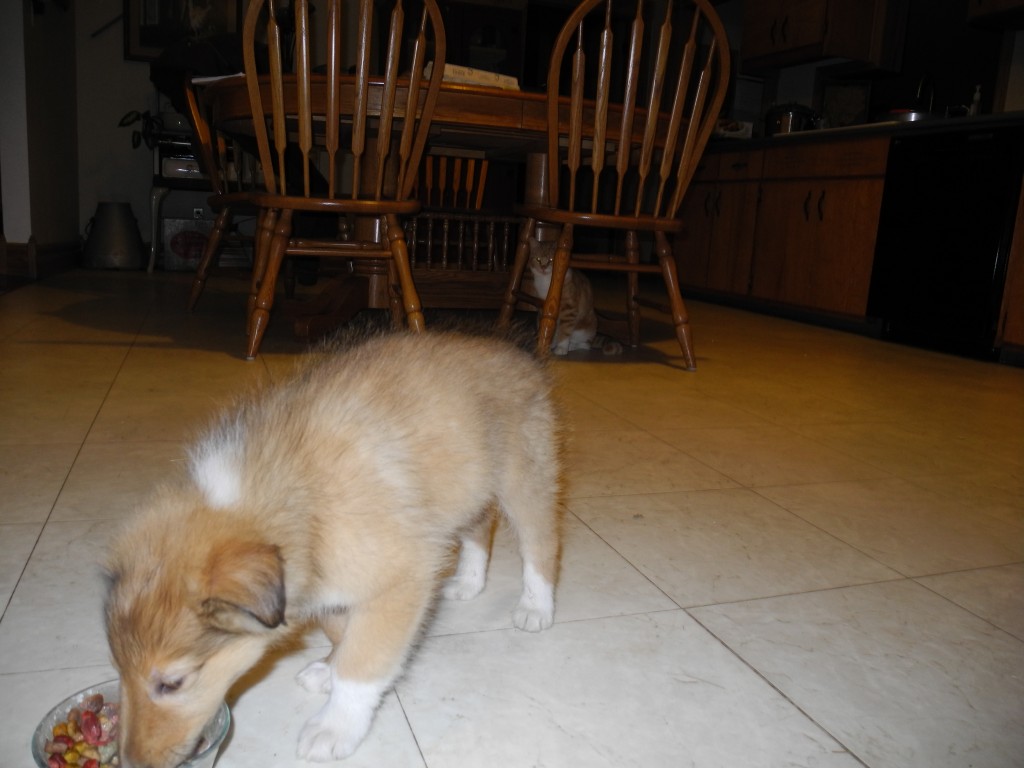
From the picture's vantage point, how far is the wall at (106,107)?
703cm

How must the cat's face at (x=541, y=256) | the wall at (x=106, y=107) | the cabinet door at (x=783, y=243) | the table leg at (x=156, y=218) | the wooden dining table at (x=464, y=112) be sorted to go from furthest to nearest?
the wall at (x=106, y=107) < the table leg at (x=156, y=218) < the cabinet door at (x=783, y=243) < the cat's face at (x=541, y=256) < the wooden dining table at (x=464, y=112)

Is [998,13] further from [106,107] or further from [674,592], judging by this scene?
[106,107]

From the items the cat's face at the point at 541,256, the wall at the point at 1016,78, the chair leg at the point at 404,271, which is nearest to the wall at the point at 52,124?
the cat's face at the point at 541,256

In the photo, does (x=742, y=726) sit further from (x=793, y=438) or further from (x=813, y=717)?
(x=793, y=438)

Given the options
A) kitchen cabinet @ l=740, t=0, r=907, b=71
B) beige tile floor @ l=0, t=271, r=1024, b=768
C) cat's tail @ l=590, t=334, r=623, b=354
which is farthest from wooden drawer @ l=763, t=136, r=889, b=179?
beige tile floor @ l=0, t=271, r=1024, b=768

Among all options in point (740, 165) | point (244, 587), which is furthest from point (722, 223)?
point (244, 587)

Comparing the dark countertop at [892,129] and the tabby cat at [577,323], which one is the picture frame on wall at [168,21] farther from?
the tabby cat at [577,323]

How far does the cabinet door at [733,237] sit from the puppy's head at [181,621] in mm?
5981

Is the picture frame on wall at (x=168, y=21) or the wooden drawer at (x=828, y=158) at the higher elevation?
the picture frame on wall at (x=168, y=21)

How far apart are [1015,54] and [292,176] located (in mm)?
5030

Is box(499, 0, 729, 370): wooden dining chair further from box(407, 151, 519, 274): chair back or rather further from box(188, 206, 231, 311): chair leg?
box(188, 206, 231, 311): chair leg

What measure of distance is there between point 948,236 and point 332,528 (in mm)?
4764

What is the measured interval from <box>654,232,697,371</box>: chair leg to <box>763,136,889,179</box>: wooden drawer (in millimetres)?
2527

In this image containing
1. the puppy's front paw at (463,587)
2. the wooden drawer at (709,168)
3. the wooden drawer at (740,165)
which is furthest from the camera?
the wooden drawer at (709,168)
